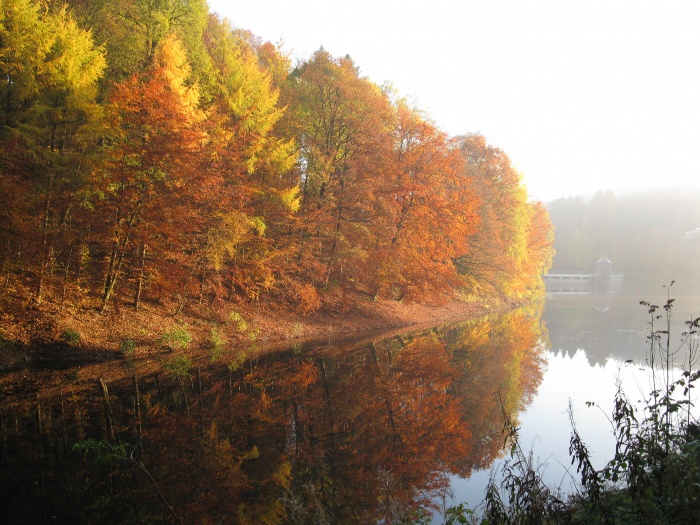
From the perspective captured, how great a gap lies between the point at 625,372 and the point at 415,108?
68.7 ft

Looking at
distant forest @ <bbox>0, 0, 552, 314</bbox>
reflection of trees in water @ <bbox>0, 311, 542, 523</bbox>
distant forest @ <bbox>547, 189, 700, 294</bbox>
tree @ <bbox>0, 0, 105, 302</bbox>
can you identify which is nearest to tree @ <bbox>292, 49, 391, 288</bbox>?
distant forest @ <bbox>0, 0, 552, 314</bbox>

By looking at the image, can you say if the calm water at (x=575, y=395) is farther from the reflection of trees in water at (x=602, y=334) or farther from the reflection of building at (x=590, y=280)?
the reflection of building at (x=590, y=280)

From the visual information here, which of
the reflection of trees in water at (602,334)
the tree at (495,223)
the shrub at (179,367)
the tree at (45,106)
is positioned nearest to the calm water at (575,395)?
the reflection of trees in water at (602,334)

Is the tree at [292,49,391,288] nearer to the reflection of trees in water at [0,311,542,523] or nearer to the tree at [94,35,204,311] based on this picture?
the tree at [94,35,204,311]

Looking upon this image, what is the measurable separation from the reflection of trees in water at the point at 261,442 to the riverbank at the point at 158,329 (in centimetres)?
299

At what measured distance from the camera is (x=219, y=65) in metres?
19.1

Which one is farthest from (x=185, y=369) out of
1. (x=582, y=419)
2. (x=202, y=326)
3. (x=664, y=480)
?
(x=664, y=480)

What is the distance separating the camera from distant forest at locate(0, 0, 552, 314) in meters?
12.9

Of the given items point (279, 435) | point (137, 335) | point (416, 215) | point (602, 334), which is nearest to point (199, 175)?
point (137, 335)

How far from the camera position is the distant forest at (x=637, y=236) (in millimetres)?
85125

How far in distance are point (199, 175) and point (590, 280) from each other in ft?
306

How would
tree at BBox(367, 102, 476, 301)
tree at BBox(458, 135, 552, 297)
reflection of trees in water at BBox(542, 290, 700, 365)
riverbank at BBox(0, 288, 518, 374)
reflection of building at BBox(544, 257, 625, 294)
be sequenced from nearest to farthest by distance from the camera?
riverbank at BBox(0, 288, 518, 374)
reflection of trees in water at BBox(542, 290, 700, 365)
tree at BBox(367, 102, 476, 301)
tree at BBox(458, 135, 552, 297)
reflection of building at BBox(544, 257, 625, 294)

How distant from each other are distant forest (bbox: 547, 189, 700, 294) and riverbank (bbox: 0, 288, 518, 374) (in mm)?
70157

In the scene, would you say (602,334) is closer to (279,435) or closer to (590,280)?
(279,435)
